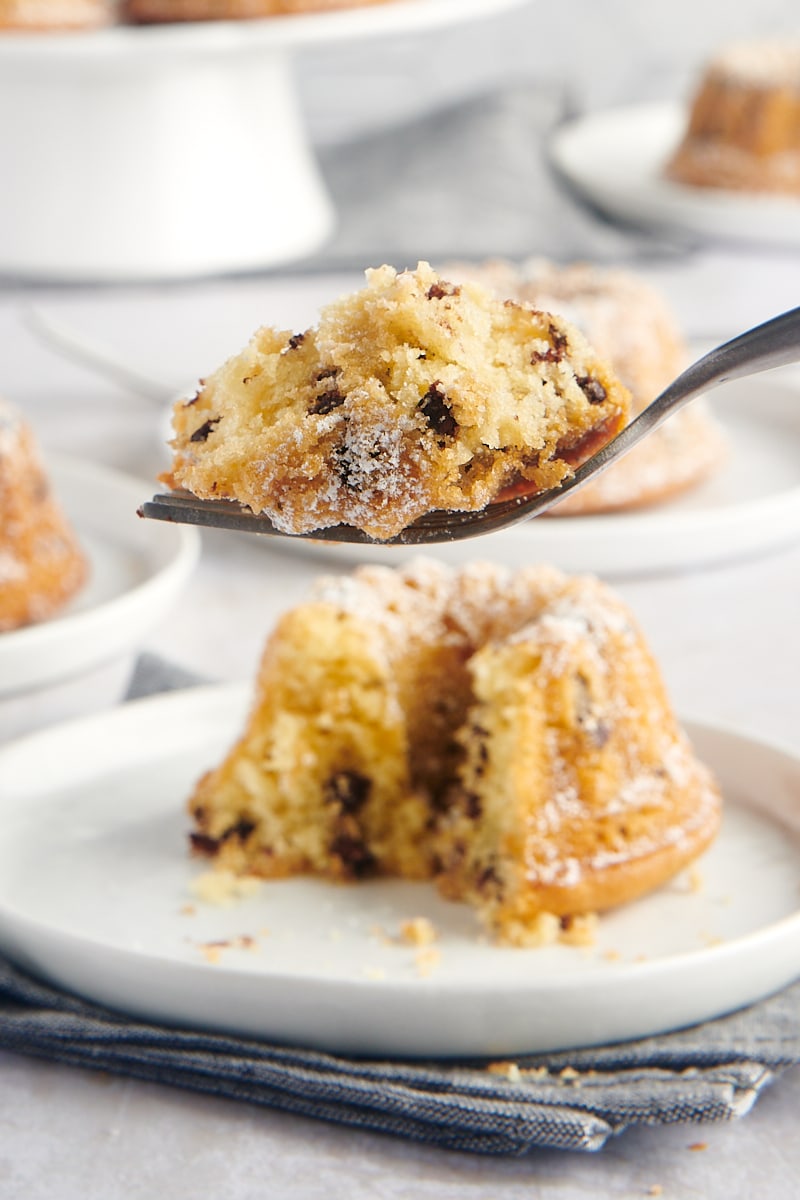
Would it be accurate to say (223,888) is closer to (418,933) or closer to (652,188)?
(418,933)

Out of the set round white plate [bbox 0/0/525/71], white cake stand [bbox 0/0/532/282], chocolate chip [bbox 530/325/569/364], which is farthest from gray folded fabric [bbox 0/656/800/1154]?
white cake stand [bbox 0/0/532/282]

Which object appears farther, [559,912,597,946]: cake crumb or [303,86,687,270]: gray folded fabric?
[303,86,687,270]: gray folded fabric

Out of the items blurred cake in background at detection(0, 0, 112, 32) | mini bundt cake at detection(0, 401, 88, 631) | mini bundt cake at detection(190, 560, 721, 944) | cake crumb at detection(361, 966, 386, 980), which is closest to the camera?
cake crumb at detection(361, 966, 386, 980)

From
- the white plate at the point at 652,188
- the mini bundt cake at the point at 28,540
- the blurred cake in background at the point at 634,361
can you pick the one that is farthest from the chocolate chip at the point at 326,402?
the white plate at the point at 652,188

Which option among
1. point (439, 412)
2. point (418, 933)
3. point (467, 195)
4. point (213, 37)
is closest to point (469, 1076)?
point (418, 933)

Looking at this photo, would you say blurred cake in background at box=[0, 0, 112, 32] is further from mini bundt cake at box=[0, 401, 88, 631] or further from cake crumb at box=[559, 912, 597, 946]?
cake crumb at box=[559, 912, 597, 946]

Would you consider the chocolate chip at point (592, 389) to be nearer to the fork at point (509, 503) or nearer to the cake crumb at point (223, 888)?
the fork at point (509, 503)

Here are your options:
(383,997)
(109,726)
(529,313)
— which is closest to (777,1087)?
Answer: (383,997)

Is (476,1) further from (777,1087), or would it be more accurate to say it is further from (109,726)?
(777,1087)
